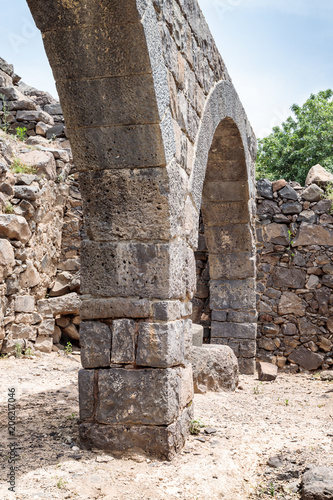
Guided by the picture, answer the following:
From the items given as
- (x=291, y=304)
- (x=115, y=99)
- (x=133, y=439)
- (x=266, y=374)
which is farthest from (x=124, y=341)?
(x=291, y=304)

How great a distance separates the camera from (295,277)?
7398mm

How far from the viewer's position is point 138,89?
108 inches

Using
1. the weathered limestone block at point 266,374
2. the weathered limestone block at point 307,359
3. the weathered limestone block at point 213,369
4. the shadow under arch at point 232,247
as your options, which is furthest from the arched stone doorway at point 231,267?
the weathered limestone block at point 213,369

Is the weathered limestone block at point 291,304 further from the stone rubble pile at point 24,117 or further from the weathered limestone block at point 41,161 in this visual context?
Result: the stone rubble pile at point 24,117

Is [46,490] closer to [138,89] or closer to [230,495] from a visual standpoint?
[230,495]

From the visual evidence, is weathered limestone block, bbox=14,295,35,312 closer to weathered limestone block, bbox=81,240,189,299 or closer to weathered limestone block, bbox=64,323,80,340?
weathered limestone block, bbox=64,323,80,340

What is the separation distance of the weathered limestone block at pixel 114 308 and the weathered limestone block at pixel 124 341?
0.18 ft

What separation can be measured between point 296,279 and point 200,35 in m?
4.53

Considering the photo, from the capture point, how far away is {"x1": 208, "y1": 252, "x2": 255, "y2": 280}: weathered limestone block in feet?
22.6

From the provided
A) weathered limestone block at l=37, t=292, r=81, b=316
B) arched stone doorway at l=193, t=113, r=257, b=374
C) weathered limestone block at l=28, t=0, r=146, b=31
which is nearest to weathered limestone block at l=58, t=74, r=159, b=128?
weathered limestone block at l=28, t=0, r=146, b=31

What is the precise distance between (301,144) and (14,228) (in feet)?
34.8

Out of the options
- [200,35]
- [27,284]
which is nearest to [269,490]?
[200,35]

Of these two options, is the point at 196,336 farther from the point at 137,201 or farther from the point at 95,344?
the point at 137,201

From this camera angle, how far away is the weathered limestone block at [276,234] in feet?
24.7
